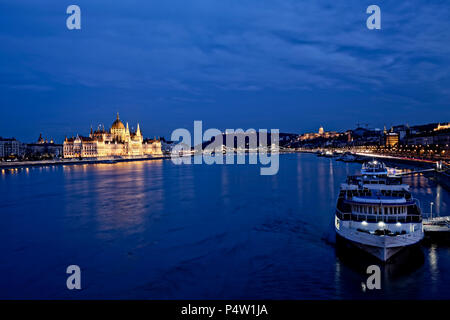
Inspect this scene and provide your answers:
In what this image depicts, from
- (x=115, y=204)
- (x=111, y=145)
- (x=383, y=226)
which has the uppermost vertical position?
(x=111, y=145)

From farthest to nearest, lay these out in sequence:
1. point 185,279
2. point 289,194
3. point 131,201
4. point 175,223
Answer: point 289,194, point 131,201, point 175,223, point 185,279

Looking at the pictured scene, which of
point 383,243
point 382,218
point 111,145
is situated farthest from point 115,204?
point 111,145

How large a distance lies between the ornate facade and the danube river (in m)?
64.6

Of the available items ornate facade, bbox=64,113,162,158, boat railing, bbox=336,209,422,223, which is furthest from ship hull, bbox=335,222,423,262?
ornate facade, bbox=64,113,162,158

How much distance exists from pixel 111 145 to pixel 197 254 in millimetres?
79822

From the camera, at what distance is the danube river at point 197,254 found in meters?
8.01

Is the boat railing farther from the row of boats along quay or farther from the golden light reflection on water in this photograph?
the golden light reflection on water

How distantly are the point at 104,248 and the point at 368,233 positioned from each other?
7608 millimetres

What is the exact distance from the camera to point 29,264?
984cm

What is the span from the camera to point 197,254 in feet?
34.1

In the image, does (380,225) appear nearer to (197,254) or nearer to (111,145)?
(197,254)

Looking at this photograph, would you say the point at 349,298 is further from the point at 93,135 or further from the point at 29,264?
the point at 93,135

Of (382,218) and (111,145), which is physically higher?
(111,145)

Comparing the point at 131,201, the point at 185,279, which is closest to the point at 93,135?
the point at 131,201
